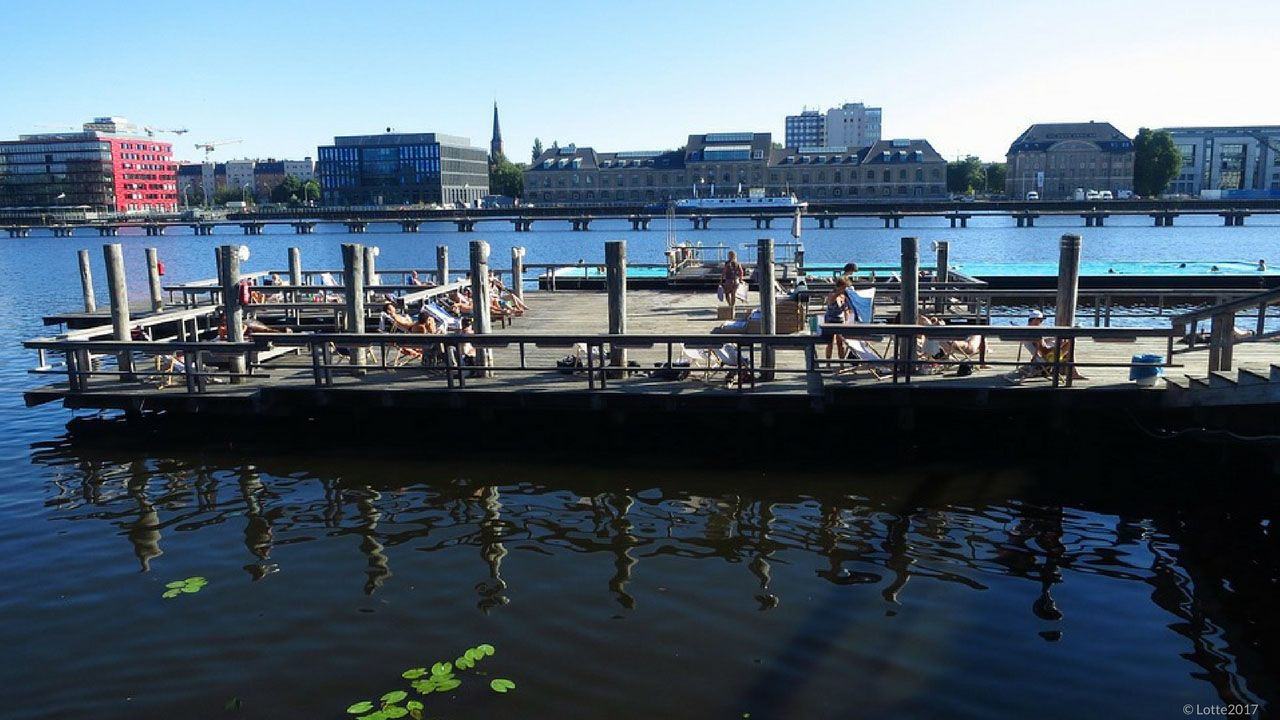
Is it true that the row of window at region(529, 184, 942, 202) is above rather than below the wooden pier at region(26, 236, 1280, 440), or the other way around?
above

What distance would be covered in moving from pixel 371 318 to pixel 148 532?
33.7 ft

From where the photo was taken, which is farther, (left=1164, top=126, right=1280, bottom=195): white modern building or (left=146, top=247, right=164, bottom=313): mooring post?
(left=1164, top=126, right=1280, bottom=195): white modern building

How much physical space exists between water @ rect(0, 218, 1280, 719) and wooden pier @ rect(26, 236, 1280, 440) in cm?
88

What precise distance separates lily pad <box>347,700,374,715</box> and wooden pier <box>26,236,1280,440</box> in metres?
6.87

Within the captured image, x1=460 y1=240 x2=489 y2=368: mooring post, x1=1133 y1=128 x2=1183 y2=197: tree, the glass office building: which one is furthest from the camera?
the glass office building

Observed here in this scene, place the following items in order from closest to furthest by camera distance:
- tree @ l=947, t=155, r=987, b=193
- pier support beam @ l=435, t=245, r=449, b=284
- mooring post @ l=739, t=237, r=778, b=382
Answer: mooring post @ l=739, t=237, r=778, b=382
pier support beam @ l=435, t=245, r=449, b=284
tree @ l=947, t=155, r=987, b=193

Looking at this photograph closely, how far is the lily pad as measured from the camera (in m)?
7.56

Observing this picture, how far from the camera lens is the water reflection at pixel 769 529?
9.59 m

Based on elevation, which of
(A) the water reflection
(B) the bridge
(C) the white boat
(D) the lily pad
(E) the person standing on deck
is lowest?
(D) the lily pad

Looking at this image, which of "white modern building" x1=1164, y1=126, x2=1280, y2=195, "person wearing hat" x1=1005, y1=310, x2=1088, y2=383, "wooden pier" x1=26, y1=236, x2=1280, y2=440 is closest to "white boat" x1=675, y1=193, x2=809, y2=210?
"white modern building" x1=1164, y1=126, x2=1280, y2=195

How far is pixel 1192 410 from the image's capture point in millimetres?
12805

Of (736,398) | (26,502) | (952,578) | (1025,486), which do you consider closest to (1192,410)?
(1025,486)

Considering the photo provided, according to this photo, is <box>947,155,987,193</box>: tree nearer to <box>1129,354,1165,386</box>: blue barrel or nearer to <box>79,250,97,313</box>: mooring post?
<box>79,250,97,313</box>: mooring post

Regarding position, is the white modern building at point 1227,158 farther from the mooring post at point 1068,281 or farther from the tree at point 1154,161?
the mooring post at point 1068,281
